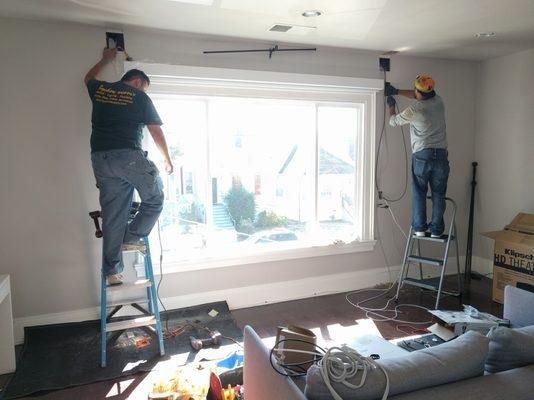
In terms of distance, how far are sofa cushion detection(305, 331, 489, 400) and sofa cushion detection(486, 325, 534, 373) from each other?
0.08 m

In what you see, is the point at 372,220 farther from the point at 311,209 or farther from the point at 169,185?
the point at 169,185

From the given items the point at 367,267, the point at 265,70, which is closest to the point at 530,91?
the point at 367,267

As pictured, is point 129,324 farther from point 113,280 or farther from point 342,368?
point 342,368

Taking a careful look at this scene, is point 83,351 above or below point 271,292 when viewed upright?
below

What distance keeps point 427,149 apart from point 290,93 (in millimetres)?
1383

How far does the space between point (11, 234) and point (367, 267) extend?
330 centimetres

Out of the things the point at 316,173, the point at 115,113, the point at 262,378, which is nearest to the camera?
the point at 262,378

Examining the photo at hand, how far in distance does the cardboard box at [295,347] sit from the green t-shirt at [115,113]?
5.67ft

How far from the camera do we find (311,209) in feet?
12.9

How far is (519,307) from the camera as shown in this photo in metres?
2.15

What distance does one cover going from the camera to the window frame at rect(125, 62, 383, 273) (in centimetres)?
328

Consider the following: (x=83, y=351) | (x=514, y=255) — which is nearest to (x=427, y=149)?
(x=514, y=255)

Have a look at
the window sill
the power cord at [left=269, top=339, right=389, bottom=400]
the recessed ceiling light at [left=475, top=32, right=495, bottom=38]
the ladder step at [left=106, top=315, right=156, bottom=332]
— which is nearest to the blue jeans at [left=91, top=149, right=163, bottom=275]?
the ladder step at [left=106, top=315, right=156, bottom=332]

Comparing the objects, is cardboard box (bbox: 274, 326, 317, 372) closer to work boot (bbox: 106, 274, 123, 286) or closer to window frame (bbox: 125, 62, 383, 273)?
work boot (bbox: 106, 274, 123, 286)
